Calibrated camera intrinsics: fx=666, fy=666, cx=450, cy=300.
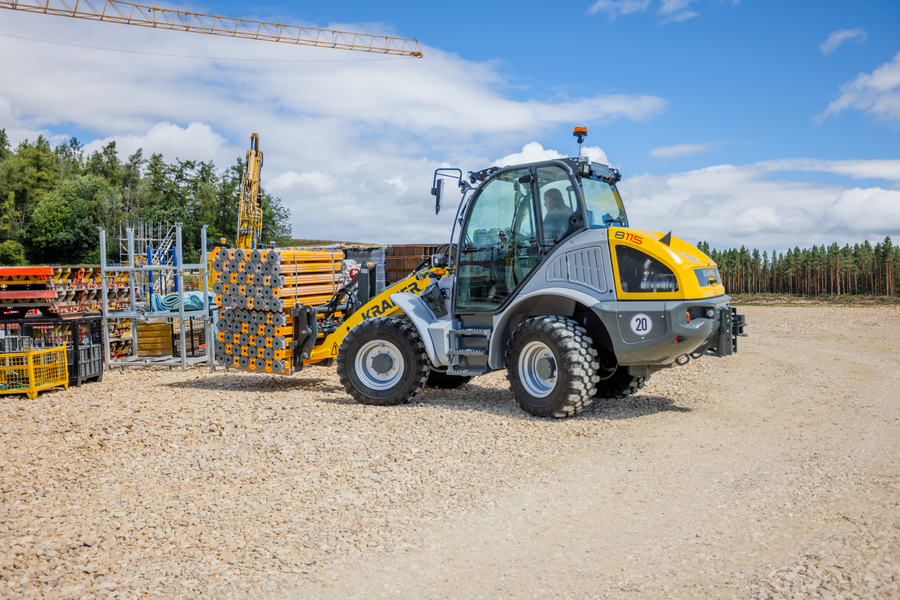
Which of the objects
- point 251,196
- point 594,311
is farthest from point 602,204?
point 251,196

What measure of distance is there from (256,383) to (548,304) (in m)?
5.36

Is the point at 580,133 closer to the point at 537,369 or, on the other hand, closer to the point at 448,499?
the point at 537,369

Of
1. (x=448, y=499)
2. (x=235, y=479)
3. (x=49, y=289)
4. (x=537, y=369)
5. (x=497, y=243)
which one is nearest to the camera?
(x=448, y=499)

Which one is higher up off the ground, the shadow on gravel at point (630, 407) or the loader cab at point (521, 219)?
the loader cab at point (521, 219)

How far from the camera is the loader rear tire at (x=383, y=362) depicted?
8805mm

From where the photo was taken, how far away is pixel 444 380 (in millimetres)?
10422

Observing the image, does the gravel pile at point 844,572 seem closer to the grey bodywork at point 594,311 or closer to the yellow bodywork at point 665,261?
the grey bodywork at point 594,311

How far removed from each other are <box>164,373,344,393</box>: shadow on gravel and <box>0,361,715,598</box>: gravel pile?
39.5 inches

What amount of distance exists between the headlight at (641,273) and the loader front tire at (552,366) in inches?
31.8

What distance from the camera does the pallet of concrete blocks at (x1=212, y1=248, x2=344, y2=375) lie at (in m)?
9.79

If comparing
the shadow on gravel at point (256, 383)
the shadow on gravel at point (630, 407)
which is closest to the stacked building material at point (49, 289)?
the shadow on gravel at point (256, 383)

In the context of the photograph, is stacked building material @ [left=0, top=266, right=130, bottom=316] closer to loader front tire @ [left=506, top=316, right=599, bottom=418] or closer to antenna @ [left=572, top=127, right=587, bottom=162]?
loader front tire @ [left=506, top=316, right=599, bottom=418]

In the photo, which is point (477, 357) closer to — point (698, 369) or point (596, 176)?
point (596, 176)

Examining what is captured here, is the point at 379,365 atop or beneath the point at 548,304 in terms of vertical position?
beneath
